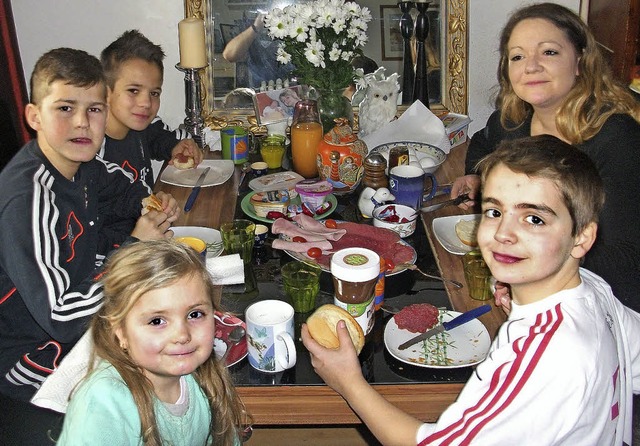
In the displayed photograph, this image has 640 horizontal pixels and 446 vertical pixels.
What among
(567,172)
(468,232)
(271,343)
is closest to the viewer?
(567,172)

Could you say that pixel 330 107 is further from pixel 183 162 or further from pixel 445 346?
pixel 445 346

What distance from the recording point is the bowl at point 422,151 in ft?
8.05

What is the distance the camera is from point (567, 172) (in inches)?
47.3

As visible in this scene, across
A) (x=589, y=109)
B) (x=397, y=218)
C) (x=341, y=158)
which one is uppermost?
(x=589, y=109)

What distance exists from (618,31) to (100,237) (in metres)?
2.01

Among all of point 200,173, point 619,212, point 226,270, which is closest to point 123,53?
point 200,173

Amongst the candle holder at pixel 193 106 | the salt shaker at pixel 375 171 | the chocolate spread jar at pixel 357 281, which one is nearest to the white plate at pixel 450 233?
the salt shaker at pixel 375 171

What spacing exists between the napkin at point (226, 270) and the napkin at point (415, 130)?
38.5 inches

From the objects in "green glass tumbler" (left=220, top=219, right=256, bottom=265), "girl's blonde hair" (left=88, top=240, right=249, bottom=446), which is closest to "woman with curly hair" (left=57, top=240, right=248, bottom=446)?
"girl's blonde hair" (left=88, top=240, right=249, bottom=446)

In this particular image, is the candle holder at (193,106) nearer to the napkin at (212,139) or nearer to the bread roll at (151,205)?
the napkin at (212,139)

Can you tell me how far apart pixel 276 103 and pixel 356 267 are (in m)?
1.42

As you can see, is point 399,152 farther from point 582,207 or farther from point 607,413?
Answer: point 607,413

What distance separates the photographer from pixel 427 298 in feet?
5.67

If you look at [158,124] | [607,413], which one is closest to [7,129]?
[158,124]
